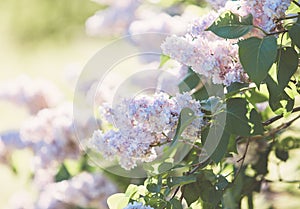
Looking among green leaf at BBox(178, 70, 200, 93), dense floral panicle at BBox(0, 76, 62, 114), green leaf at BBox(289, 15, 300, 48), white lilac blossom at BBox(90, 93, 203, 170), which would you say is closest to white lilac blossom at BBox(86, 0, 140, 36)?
dense floral panicle at BBox(0, 76, 62, 114)

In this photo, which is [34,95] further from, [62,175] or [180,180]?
[180,180]

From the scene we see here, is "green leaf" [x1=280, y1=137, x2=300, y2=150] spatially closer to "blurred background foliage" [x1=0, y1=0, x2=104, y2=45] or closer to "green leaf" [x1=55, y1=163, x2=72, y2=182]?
"green leaf" [x1=55, y1=163, x2=72, y2=182]

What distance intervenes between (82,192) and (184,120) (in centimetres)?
57

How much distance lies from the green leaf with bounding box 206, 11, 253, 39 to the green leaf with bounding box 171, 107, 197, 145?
3.4 inches

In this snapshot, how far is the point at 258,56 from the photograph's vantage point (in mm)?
671

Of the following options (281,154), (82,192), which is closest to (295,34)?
(281,154)

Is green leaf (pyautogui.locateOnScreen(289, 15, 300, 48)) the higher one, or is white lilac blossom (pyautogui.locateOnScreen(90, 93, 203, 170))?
green leaf (pyautogui.locateOnScreen(289, 15, 300, 48))

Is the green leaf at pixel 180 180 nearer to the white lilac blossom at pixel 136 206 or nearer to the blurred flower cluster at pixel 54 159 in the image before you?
the white lilac blossom at pixel 136 206

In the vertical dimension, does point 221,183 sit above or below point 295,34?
below

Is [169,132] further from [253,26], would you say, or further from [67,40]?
[67,40]

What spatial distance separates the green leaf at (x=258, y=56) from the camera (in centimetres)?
67

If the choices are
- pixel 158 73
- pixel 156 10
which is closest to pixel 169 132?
pixel 158 73

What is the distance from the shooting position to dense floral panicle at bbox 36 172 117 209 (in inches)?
49.6

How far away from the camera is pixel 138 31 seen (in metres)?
1.25
